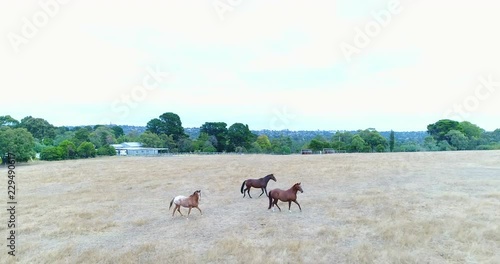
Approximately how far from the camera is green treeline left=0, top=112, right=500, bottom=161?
60188 millimetres

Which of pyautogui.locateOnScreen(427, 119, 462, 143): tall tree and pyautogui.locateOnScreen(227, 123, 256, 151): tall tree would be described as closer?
pyautogui.locateOnScreen(427, 119, 462, 143): tall tree

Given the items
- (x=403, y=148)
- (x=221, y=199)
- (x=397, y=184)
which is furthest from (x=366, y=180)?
(x=403, y=148)

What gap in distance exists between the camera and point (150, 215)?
1309 centimetres

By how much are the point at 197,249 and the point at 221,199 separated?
699cm

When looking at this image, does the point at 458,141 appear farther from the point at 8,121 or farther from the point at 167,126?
the point at 8,121

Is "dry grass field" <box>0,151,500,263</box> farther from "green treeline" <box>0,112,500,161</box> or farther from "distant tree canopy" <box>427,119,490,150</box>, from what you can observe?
"distant tree canopy" <box>427,119,490,150</box>

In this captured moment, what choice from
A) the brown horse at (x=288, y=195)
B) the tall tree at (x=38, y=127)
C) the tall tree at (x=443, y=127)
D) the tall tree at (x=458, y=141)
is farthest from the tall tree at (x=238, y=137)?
the brown horse at (x=288, y=195)

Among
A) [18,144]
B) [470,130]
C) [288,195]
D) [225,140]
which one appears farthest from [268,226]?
[470,130]

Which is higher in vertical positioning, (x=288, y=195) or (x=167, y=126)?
(x=167, y=126)

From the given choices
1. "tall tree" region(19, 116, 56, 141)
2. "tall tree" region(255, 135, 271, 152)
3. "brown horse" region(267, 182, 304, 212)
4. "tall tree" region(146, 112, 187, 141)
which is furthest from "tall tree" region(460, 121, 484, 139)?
"tall tree" region(19, 116, 56, 141)

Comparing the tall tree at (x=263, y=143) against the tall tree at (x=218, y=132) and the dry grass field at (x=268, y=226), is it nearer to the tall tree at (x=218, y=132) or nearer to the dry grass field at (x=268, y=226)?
the tall tree at (x=218, y=132)

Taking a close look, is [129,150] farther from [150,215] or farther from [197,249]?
[197,249]

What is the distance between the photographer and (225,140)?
75.2 metres

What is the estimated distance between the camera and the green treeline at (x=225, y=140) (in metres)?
60.2
